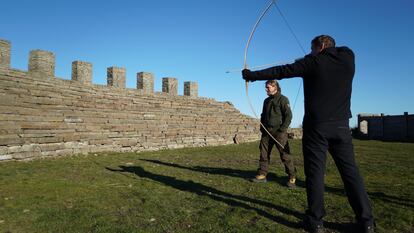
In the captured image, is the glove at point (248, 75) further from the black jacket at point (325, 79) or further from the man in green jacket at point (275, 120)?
the man in green jacket at point (275, 120)

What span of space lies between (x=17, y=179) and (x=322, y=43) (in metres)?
6.20

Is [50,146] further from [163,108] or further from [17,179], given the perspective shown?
[163,108]

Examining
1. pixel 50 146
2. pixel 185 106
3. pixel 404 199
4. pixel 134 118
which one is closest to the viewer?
pixel 404 199

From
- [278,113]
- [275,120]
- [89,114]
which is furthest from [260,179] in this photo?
[89,114]

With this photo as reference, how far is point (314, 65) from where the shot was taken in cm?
388

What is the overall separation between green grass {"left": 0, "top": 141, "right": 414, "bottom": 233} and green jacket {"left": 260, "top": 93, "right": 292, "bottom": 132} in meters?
1.10

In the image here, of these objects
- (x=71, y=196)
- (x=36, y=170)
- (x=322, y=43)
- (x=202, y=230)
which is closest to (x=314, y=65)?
(x=322, y=43)

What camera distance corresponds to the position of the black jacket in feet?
12.8

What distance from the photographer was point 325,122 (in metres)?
3.89

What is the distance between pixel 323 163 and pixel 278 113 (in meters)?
3.09

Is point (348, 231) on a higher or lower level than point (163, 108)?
lower

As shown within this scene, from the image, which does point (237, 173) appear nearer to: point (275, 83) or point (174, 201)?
point (275, 83)

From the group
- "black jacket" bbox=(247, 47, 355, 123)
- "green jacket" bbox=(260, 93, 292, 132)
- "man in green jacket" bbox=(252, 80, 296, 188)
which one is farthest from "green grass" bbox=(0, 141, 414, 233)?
"black jacket" bbox=(247, 47, 355, 123)

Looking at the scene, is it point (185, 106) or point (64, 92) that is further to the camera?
point (185, 106)
